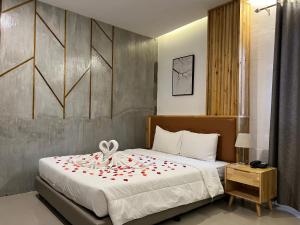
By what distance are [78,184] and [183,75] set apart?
2941 millimetres

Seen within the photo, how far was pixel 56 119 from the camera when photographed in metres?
3.71

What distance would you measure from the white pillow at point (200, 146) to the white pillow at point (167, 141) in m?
0.13

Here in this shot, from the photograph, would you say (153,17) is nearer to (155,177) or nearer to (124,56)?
(124,56)

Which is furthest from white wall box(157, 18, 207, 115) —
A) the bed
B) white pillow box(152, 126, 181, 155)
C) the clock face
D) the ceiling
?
white pillow box(152, 126, 181, 155)

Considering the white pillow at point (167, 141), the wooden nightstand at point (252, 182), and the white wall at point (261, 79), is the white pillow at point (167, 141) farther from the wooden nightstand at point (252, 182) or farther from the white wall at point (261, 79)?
the white wall at point (261, 79)

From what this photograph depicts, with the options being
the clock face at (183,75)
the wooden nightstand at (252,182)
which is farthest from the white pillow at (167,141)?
the wooden nightstand at (252,182)

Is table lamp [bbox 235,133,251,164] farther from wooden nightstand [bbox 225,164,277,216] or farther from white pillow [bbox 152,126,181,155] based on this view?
white pillow [bbox 152,126,181,155]

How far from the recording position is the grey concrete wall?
130 inches

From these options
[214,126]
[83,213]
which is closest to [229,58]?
[214,126]

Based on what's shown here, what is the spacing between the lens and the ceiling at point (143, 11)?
3490mm

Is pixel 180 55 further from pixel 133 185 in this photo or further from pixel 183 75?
pixel 133 185

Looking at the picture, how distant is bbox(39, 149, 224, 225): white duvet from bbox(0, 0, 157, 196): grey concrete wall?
596 millimetres

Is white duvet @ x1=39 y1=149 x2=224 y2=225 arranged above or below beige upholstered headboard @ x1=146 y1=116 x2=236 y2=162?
below

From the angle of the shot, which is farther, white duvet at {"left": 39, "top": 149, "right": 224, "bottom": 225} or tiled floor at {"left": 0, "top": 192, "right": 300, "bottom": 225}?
tiled floor at {"left": 0, "top": 192, "right": 300, "bottom": 225}
